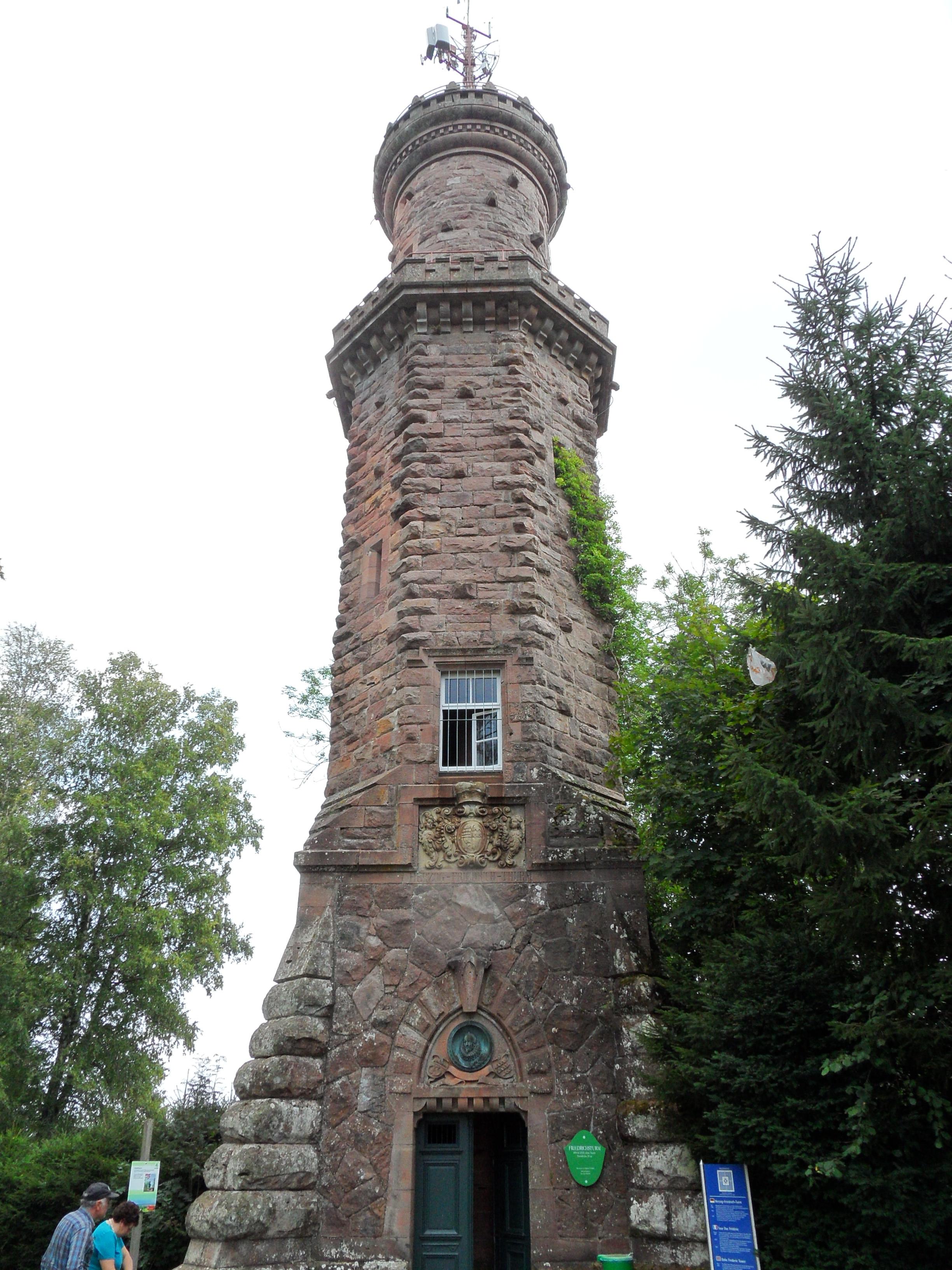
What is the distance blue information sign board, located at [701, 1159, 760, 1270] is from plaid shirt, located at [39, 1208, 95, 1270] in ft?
15.6

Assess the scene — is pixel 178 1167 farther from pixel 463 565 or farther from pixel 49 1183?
pixel 463 565

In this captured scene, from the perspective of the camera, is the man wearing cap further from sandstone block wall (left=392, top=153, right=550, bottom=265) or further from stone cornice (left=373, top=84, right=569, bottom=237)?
stone cornice (left=373, top=84, right=569, bottom=237)

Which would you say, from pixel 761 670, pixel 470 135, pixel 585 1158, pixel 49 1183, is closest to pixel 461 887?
pixel 585 1158

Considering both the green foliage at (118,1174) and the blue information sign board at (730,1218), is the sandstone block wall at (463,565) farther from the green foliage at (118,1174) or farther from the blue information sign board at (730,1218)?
the green foliage at (118,1174)

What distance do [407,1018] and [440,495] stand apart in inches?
247

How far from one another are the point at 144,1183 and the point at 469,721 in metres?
5.81

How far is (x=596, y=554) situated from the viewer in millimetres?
12453

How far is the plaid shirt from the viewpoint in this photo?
7102mm

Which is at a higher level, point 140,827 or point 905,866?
point 140,827

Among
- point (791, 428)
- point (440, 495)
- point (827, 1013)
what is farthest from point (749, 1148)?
point (440, 495)

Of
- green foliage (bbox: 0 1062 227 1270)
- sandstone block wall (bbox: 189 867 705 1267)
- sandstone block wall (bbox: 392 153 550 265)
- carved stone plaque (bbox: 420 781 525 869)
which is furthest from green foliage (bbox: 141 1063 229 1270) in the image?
sandstone block wall (bbox: 392 153 550 265)

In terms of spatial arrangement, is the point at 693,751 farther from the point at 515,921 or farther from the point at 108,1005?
the point at 108,1005

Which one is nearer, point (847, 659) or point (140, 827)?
point (847, 659)

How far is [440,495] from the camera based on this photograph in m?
12.2
